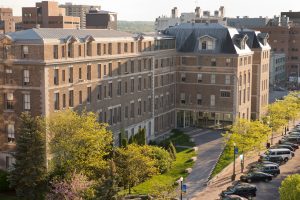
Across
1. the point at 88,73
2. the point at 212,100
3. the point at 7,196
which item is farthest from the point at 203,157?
the point at 7,196

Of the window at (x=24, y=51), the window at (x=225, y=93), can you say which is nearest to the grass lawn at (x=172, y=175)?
the window at (x=225, y=93)

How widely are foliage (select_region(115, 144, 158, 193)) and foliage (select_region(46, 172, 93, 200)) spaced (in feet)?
22.7

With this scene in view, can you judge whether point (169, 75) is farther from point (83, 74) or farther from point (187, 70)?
point (83, 74)

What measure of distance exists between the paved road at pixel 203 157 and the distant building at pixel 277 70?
253 feet

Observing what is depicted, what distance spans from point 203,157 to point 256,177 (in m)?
12.6

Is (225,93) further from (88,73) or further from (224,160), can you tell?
(88,73)

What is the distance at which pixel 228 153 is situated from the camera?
74.5m

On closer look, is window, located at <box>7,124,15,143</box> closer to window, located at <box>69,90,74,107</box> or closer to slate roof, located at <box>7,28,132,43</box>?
window, located at <box>69,90,74,107</box>

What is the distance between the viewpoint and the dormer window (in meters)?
92.4

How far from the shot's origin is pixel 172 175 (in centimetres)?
6506

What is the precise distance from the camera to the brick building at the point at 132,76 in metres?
60.4

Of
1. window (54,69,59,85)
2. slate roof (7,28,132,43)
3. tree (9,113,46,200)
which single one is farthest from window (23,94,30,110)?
tree (9,113,46,200)

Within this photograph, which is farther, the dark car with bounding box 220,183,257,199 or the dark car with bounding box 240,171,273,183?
the dark car with bounding box 240,171,273,183

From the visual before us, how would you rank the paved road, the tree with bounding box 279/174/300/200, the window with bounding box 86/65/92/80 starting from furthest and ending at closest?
1. the window with bounding box 86/65/92/80
2. the paved road
3. the tree with bounding box 279/174/300/200
